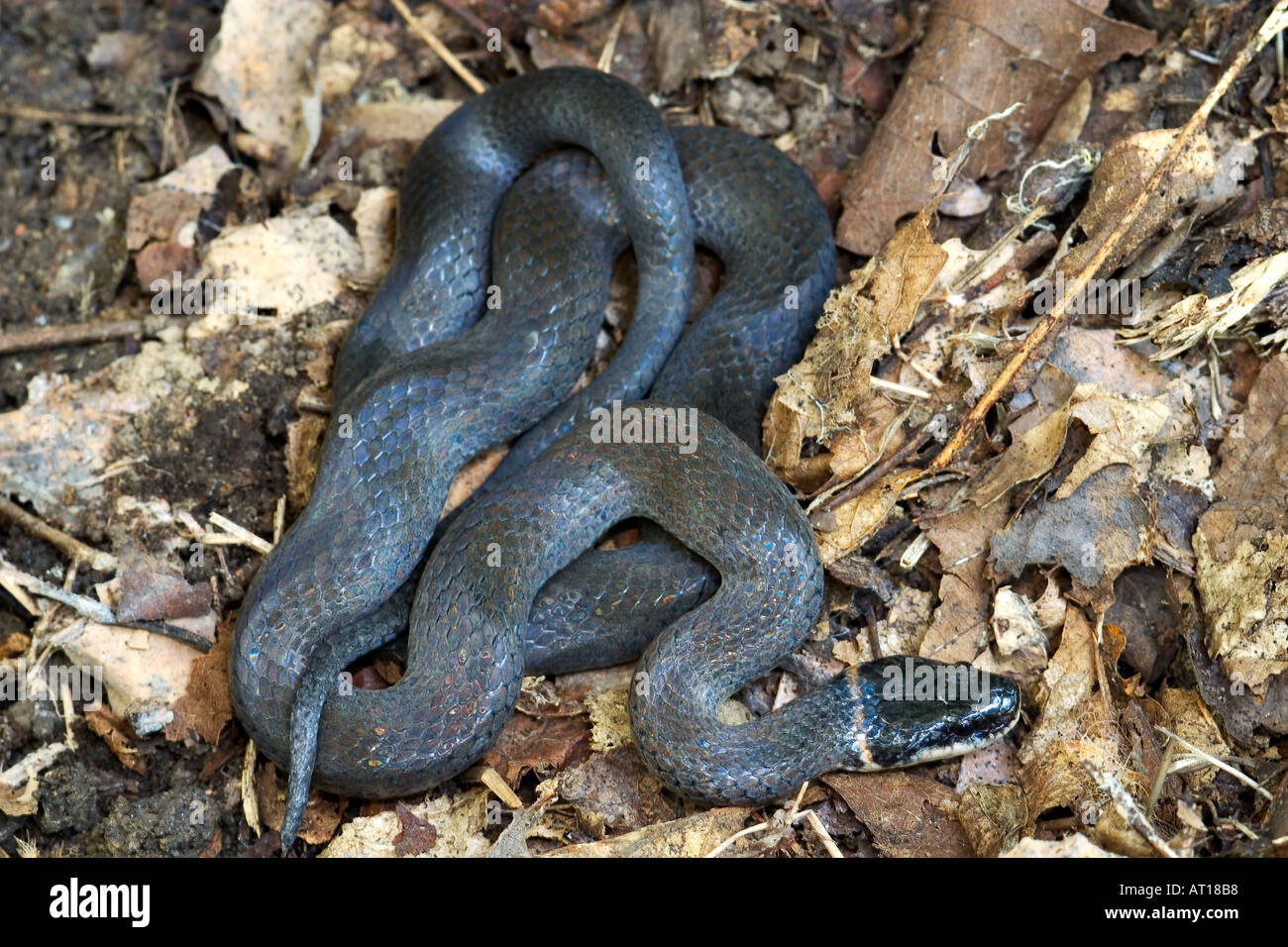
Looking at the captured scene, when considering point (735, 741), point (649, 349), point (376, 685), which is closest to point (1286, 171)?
point (649, 349)

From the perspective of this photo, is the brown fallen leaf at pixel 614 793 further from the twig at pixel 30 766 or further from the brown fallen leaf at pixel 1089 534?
the twig at pixel 30 766

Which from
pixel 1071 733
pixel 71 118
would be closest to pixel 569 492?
pixel 1071 733

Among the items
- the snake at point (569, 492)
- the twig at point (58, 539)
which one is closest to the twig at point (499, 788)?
the snake at point (569, 492)

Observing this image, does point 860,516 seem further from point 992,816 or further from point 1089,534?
point 992,816

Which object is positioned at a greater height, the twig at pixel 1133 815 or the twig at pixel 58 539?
the twig at pixel 1133 815

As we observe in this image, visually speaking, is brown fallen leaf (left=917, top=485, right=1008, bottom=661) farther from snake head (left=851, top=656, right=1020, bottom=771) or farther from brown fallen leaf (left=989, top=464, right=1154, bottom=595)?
snake head (left=851, top=656, right=1020, bottom=771)

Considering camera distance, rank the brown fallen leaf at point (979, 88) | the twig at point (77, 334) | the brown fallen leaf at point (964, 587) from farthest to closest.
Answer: the twig at point (77, 334)
the brown fallen leaf at point (979, 88)
the brown fallen leaf at point (964, 587)
